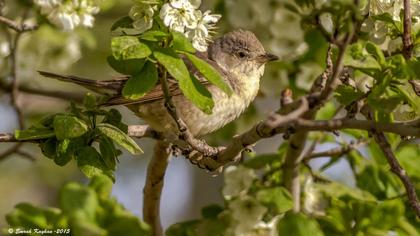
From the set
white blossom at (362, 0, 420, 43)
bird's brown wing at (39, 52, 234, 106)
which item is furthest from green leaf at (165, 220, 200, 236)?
white blossom at (362, 0, 420, 43)

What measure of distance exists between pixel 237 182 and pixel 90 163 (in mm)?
1201

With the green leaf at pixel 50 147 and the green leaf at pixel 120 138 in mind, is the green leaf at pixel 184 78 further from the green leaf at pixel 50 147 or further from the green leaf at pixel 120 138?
the green leaf at pixel 50 147

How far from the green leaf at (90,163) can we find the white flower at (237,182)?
1113 millimetres

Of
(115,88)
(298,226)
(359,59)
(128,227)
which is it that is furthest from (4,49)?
(128,227)

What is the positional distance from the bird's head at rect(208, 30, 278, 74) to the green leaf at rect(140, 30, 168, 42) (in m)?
1.91

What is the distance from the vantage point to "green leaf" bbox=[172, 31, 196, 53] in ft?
11.2

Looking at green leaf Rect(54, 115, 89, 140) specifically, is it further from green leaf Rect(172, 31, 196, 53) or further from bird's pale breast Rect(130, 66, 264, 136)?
bird's pale breast Rect(130, 66, 264, 136)

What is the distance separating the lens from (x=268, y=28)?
533 centimetres

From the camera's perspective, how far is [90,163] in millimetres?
3523

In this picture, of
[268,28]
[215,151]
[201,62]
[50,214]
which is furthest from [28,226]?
[268,28]

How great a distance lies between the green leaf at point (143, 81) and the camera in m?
3.49

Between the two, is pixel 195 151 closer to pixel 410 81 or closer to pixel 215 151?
pixel 215 151

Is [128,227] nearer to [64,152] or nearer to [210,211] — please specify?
[64,152]

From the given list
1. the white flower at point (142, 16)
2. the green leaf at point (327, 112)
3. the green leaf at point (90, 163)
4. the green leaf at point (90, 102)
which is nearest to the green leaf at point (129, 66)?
the white flower at point (142, 16)
